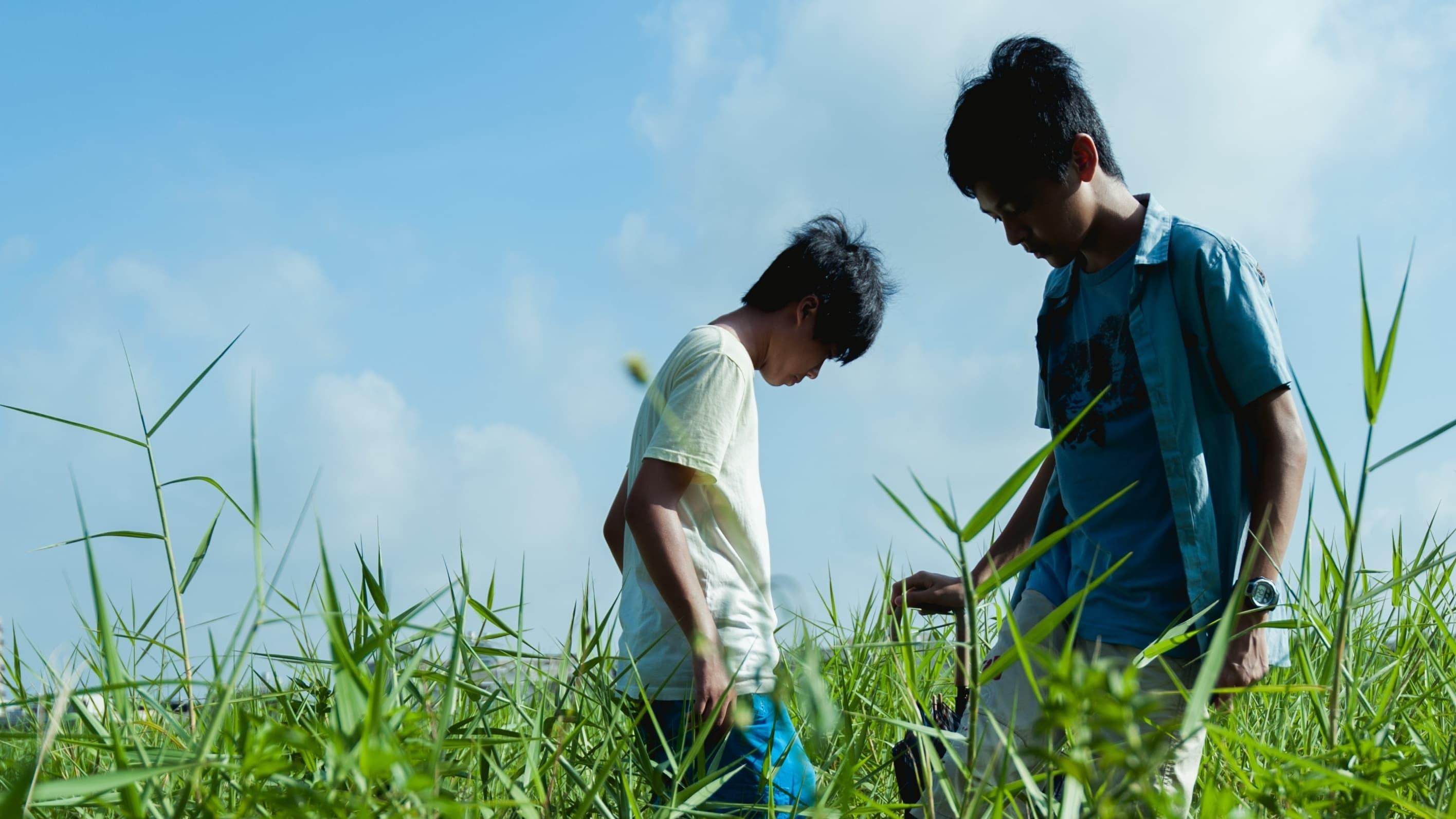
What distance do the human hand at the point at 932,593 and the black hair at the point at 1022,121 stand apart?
711 millimetres

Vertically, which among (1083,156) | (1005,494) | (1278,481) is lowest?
(1005,494)

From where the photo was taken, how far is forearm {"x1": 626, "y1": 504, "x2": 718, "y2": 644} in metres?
1.74

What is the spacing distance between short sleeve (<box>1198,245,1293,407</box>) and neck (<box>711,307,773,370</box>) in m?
0.82

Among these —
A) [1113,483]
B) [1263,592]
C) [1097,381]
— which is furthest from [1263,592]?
[1097,381]

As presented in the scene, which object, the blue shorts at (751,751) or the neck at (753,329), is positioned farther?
the neck at (753,329)

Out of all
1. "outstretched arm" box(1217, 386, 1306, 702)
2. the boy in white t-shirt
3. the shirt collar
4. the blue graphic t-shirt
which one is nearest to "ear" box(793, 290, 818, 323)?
the boy in white t-shirt

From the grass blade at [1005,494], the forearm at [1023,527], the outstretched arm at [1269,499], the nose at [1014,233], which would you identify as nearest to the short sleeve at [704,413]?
the nose at [1014,233]

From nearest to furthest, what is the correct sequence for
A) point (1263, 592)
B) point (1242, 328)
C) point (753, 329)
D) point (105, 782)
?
1. point (105, 782)
2. point (1263, 592)
3. point (1242, 328)
4. point (753, 329)

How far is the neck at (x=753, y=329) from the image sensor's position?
2.14m

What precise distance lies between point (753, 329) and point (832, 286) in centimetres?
21

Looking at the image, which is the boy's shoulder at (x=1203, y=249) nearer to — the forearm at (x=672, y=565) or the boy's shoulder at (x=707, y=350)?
the boy's shoulder at (x=707, y=350)

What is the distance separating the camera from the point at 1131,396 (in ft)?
6.01

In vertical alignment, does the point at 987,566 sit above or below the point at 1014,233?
below

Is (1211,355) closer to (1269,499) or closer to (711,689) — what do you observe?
(1269,499)
